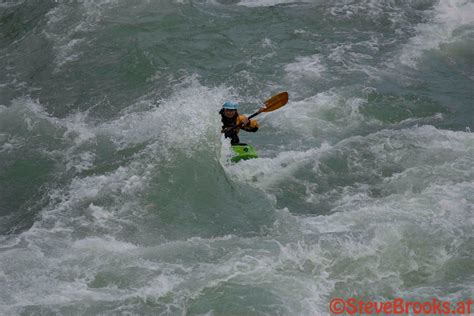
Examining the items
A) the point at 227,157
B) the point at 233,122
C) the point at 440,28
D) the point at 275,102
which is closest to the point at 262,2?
the point at 440,28

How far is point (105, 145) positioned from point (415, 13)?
8.19 m

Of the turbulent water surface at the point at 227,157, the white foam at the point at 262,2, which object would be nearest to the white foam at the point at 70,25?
the turbulent water surface at the point at 227,157

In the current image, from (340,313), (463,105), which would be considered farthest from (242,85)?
(340,313)

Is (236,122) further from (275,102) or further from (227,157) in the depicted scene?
(275,102)

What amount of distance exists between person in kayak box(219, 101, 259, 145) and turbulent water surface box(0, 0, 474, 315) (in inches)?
6.1

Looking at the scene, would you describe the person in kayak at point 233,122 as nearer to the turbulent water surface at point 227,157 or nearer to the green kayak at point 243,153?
the turbulent water surface at point 227,157

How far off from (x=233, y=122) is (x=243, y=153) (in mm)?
579

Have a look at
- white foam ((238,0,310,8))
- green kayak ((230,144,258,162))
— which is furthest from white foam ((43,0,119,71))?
green kayak ((230,144,258,162))

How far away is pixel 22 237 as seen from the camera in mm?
7969

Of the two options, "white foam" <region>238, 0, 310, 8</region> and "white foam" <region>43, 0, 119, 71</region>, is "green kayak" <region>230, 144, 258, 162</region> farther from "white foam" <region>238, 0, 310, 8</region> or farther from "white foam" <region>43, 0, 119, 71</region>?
"white foam" <region>238, 0, 310, 8</region>

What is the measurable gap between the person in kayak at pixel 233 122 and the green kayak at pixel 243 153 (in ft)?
0.87

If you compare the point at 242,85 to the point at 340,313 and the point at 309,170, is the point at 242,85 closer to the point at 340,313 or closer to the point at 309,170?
the point at 309,170

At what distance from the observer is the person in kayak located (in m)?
9.69

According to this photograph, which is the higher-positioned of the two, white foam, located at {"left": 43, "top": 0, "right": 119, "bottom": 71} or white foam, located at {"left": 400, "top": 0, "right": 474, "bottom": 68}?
white foam, located at {"left": 43, "top": 0, "right": 119, "bottom": 71}
